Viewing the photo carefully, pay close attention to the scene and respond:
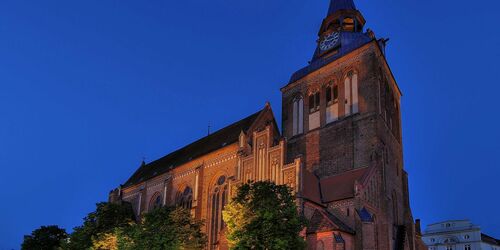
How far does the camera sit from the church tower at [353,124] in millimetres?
42281

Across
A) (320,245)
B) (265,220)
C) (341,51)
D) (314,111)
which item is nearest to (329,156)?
(314,111)

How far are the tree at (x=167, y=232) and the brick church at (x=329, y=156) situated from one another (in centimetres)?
274

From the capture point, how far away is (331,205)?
40406 mm

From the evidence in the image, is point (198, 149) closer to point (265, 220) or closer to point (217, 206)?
point (217, 206)

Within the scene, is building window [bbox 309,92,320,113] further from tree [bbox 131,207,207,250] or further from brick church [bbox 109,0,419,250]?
tree [bbox 131,207,207,250]

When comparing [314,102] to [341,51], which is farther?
[314,102]

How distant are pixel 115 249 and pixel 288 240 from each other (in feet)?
62.3

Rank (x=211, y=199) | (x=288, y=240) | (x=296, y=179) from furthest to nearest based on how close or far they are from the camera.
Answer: (x=211, y=199) → (x=296, y=179) → (x=288, y=240)

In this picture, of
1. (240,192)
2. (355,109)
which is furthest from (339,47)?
(240,192)

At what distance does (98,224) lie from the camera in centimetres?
5119

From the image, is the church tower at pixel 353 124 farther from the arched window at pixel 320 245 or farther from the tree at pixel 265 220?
the tree at pixel 265 220

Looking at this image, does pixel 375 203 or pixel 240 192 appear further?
pixel 375 203

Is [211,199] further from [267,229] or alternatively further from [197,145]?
[267,229]

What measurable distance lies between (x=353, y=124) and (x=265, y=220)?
18.0m
